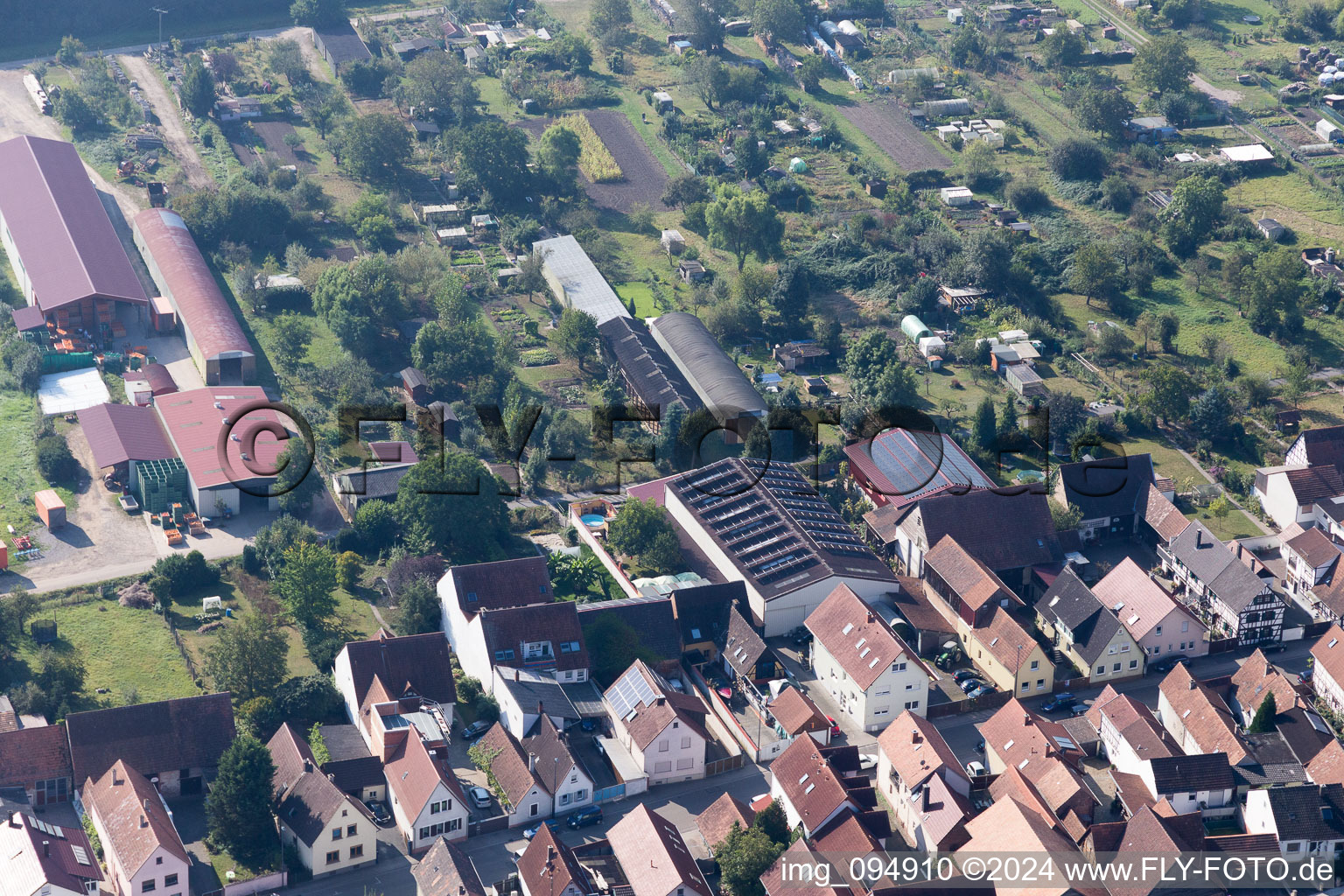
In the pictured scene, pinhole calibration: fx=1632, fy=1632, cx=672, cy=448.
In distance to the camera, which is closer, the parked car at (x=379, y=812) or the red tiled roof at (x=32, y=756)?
the red tiled roof at (x=32, y=756)

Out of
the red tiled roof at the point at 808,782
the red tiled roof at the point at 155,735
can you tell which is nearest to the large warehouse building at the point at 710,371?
the red tiled roof at the point at 808,782

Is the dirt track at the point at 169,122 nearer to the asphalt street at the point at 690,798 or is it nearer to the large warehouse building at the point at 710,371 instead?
A: the large warehouse building at the point at 710,371

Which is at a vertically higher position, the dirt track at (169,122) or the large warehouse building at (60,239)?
the large warehouse building at (60,239)

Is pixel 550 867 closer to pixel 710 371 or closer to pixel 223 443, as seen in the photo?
pixel 223 443

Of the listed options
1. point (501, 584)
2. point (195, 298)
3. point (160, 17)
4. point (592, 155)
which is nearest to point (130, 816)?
point (501, 584)

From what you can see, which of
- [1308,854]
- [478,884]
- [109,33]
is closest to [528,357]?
[478,884]

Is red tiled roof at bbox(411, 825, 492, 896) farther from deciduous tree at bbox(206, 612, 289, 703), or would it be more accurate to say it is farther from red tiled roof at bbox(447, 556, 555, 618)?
red tiled roof at bbox(447, 556, 555, 618)

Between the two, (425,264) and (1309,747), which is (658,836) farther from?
(425,264)
